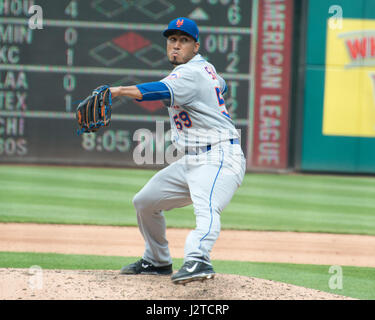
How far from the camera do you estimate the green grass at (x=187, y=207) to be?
828cm

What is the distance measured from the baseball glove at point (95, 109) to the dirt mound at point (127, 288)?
3.24ft

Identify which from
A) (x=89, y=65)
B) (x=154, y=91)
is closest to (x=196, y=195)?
(x=154, y=91)

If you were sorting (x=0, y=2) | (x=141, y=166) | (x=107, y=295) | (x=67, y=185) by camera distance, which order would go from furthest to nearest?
(x=141, y=166) < (x=0, y=2) < (x=67, y=185) < (x=107, y=295)

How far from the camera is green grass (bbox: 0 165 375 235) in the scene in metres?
8.28

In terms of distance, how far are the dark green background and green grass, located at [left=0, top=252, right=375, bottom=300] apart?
28.8 ft

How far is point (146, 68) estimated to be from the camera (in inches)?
533

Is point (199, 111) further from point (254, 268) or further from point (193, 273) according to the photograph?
point (254, 268)

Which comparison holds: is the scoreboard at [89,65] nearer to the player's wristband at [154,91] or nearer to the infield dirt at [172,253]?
the infield dirt at [172,253]

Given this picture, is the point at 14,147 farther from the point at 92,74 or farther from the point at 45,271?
the point at 45,271

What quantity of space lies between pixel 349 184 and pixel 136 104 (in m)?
4.60

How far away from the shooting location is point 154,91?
3861 millimetres

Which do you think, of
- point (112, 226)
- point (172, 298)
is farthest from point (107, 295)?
point (112, 226)

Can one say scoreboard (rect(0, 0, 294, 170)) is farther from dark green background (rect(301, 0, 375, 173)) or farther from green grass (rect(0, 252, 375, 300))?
green grass (rect(0, 252, 375, 300))

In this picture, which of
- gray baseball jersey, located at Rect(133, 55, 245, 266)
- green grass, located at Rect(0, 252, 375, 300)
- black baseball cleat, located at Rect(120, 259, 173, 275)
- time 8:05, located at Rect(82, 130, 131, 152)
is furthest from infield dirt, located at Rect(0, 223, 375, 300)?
time 8:05, located at Rect(82, 130, 131, 152)
